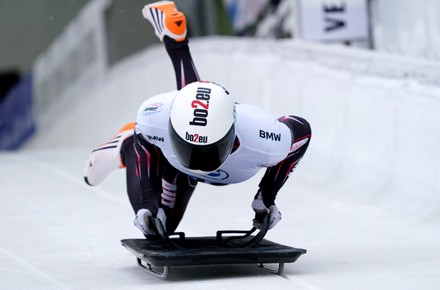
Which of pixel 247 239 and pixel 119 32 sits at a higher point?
pixel 119 32

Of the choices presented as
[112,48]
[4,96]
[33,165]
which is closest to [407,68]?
[33,165]

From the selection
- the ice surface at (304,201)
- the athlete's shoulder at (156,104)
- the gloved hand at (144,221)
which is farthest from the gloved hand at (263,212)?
the athlete's shoulder at (156,104)

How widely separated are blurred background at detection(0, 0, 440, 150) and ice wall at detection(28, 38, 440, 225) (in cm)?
47

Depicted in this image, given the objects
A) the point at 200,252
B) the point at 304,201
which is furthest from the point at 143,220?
the point at 304,201

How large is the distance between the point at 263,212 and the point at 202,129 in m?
0.83

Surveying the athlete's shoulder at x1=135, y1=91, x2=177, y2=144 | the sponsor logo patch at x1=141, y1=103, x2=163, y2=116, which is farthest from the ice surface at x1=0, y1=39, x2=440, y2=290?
the sponsor logo patch at x1=141, y1=103, x2=163, y2=116

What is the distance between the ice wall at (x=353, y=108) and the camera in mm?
6793

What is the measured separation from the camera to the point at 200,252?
470cm

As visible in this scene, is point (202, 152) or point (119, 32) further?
point (119, 32)

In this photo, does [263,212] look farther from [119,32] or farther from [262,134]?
[119,32]

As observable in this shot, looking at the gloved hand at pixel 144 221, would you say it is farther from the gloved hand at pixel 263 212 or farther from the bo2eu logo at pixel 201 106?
the bo2eu logo at pixel 201 106

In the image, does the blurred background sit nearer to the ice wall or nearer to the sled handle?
the ice wall

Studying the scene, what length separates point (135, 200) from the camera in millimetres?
5250

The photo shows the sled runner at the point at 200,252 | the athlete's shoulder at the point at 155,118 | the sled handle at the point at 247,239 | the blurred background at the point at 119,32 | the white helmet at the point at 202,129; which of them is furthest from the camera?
the blurred background at the point at 119,32
